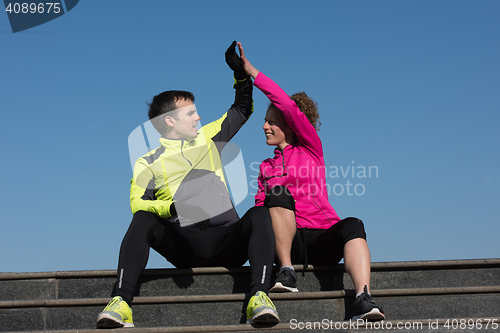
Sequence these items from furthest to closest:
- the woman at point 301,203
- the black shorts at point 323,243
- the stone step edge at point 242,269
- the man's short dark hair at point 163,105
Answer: the man's short dark hair at point 163,105 → the stone step edge at point 242,269 → the black shorts at point 323,243 → the woman at point 301,203

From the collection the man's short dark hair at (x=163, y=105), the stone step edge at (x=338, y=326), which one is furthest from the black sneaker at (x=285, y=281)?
the man's short dark hair at (x=163, y=105)

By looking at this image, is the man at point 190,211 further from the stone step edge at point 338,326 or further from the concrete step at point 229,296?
the concrete step at point 229,296

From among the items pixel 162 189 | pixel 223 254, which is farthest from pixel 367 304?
pixel 162 189

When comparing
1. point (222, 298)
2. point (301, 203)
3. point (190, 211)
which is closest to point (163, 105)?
point (190, 211)

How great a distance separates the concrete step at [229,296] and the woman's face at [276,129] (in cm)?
97

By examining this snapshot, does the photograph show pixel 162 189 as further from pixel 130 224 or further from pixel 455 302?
pixel 455 302

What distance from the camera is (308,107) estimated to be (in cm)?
356

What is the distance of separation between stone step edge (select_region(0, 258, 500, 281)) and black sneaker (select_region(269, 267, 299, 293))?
21cm

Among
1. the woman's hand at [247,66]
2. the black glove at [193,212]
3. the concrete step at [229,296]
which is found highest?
the woman's hand at [247,66]

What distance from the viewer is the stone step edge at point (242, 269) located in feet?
9.52

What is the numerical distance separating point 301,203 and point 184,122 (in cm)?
110

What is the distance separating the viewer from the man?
2473 millimetres

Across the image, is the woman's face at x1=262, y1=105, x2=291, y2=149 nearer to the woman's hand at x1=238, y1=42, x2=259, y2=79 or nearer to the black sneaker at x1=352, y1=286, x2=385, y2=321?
the woman's hand at x1=238, y1=42, x2=259, y2=79

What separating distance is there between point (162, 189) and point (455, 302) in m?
2.07
